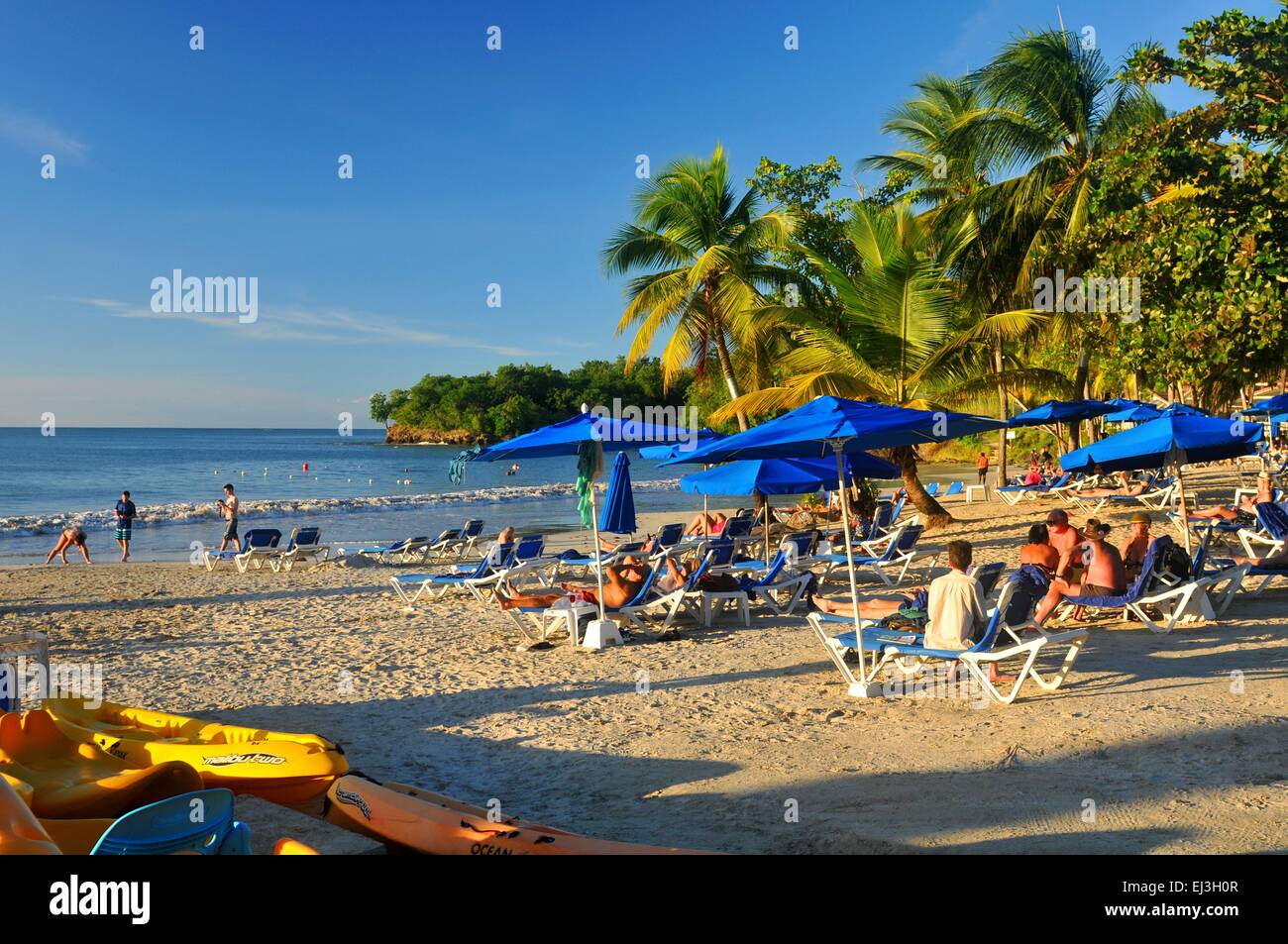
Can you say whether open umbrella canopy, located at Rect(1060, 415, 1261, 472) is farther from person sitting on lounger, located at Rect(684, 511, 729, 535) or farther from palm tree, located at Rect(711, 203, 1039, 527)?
person sitting on lounger, located at Rect(684, 511, 729, 535)

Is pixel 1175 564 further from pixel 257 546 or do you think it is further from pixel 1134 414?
pixel 257 546

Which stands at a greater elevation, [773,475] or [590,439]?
[590,439]

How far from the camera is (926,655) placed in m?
6.43

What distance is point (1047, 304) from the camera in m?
20.4

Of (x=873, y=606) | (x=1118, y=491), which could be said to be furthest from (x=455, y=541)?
(x=1118, y=491)

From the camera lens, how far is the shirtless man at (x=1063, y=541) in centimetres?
909

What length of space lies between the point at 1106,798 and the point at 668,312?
56.6 ft

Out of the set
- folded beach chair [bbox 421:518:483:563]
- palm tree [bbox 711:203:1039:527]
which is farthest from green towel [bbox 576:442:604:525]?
folded beach chair [bbox 421:518:483:563]

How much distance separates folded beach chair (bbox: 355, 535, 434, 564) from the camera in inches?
687

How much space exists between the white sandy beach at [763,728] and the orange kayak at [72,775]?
1.58m

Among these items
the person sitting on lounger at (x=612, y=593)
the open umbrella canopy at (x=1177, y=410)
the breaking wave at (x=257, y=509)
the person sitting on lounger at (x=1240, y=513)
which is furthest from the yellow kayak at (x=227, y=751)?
the breaking wave at (x=257, y=509)

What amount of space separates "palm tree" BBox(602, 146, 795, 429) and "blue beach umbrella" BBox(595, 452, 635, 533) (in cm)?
918

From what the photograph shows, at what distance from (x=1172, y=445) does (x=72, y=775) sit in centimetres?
943
